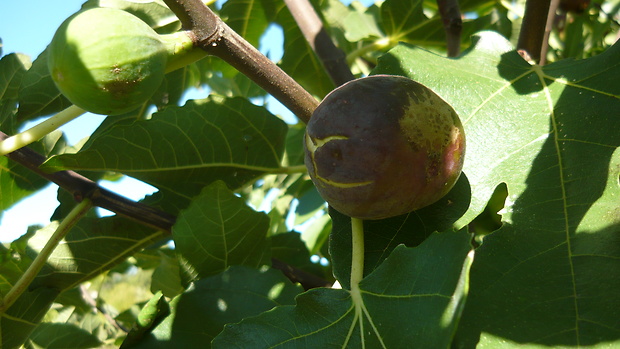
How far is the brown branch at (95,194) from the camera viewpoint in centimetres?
110

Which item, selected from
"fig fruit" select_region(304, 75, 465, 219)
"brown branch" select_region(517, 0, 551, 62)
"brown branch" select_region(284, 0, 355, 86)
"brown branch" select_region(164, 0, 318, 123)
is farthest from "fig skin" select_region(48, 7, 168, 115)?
"brown branch" select_region(517, 0, 551, 62)

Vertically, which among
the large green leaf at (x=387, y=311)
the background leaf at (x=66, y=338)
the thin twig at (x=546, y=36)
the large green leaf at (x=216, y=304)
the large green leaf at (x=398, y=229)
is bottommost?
the thin twig at (x=546, y=36)

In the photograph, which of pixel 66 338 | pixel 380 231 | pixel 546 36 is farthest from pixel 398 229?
pixel 66 338

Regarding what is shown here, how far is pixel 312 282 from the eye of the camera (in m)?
1.29

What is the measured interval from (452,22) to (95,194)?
82 cm

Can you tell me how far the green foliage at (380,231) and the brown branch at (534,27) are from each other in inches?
5.1

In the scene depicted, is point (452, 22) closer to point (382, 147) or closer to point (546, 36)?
point (546, 36)

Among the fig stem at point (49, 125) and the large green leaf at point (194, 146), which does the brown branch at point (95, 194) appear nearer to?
the large green leaf at point (194, 146)

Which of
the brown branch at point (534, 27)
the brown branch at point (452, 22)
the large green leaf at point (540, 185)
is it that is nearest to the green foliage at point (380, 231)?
the large green leaf at point (540, 185)

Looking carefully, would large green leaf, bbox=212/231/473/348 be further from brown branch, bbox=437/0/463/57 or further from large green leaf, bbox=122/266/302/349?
brown branch, bbox=437/0/463/57

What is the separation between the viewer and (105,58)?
73 centimetres

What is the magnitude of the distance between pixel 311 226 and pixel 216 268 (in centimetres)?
103

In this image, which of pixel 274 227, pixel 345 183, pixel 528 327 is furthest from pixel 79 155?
pixel 274 227

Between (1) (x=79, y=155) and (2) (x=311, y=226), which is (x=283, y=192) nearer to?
(2) (x=311, y=226)
